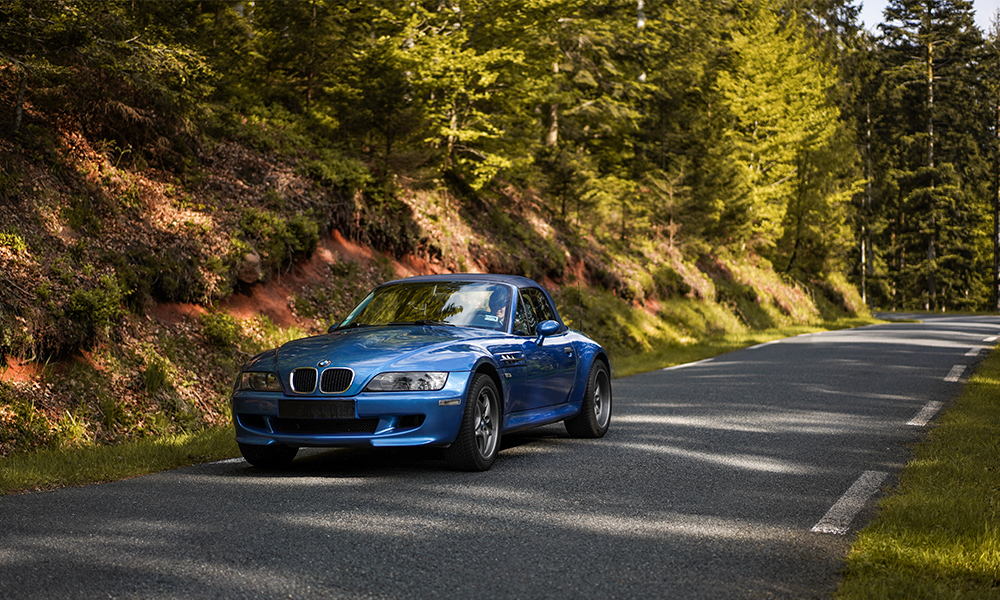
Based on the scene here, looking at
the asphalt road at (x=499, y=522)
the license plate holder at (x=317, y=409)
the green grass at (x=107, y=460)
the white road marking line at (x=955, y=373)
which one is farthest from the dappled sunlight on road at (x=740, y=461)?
the white road marking line at (x=955, y=373)

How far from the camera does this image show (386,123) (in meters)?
17.9

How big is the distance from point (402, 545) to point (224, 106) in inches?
508

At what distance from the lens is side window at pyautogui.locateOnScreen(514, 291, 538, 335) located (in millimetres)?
8250

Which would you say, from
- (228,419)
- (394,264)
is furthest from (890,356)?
(228,419)

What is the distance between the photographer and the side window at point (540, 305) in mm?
8859

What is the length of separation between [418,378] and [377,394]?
0.32 meters

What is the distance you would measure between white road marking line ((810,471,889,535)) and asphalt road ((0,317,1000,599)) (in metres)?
0.02

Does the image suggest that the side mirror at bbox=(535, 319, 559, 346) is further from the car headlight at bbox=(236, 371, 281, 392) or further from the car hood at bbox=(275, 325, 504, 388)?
the car headlight at bbox=(236, 371, 281, 392)

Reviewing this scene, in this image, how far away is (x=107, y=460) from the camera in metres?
7.33

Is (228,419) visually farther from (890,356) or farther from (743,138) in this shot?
(743,138)

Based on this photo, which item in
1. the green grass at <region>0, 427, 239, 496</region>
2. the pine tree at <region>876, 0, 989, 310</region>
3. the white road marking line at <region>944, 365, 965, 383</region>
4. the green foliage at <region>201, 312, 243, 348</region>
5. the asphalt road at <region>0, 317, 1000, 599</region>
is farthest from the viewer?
the pine tree at <region>876, 0, 989, 310</region>

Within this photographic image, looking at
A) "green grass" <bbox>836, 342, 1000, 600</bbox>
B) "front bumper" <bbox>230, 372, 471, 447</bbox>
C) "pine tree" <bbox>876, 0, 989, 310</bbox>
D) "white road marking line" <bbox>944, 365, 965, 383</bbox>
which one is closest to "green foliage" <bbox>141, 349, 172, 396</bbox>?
"front bumper" <bbox>230, 372, 471, 447</bbox>

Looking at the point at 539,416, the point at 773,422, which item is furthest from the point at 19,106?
the point at 773,422

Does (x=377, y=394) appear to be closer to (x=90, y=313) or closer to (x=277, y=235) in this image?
(x=90, y=313)
